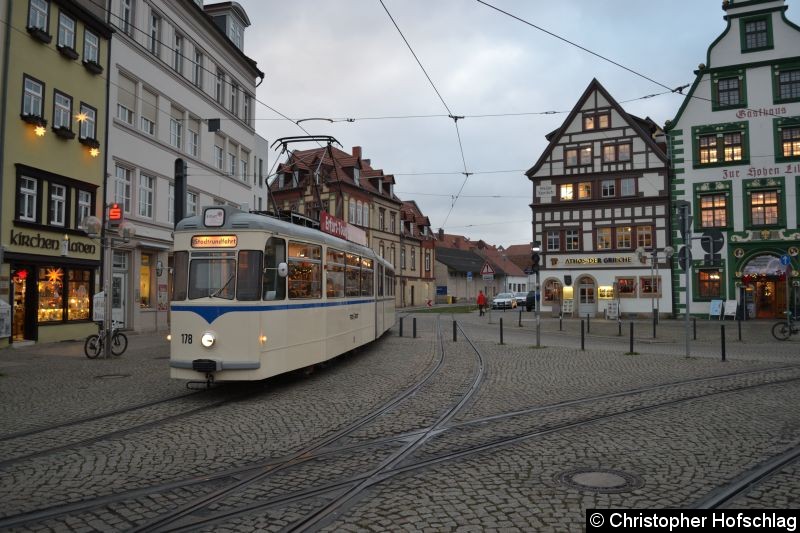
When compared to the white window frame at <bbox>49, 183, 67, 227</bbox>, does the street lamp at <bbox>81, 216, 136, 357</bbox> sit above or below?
below

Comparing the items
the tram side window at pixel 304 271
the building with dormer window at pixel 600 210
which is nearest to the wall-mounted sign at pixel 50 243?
the tram side window at pixel 304 271

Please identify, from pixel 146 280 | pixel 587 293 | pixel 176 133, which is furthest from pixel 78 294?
pixel 587 293

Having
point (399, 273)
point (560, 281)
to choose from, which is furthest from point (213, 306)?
point (399, 273)

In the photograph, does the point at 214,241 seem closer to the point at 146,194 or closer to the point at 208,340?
the point at 208,340

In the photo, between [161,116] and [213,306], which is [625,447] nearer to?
[213,306]

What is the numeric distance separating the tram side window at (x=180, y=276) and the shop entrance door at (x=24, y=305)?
11723 mm

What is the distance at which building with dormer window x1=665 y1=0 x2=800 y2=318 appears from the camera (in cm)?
3259

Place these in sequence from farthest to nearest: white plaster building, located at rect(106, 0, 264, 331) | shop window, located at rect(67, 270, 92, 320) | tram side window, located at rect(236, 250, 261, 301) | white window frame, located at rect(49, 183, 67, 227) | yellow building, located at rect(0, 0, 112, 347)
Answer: white plaster building, located at rect(106, 0, 264, 331) → shop window, located at rect(67, 270, 92, 320) → white window frame, located at rect(49, 183, 67, 227) → yellow building, located at rect(0, 0, 112, 347) → tram side window, located at rect(236, 250, 261, 301)

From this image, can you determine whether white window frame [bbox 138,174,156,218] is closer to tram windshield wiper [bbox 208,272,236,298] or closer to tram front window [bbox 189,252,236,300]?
tram front window [bbox 189,252,236,300]

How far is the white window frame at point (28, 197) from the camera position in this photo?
1819 centimetres

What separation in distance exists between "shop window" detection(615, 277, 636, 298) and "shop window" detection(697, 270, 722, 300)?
12.3 feet

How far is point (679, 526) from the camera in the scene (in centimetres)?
414

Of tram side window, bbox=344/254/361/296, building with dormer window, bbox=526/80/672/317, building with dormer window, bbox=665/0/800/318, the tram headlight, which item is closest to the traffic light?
tram side window, bbox=344/254/361/296

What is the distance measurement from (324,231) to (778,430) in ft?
27.8
